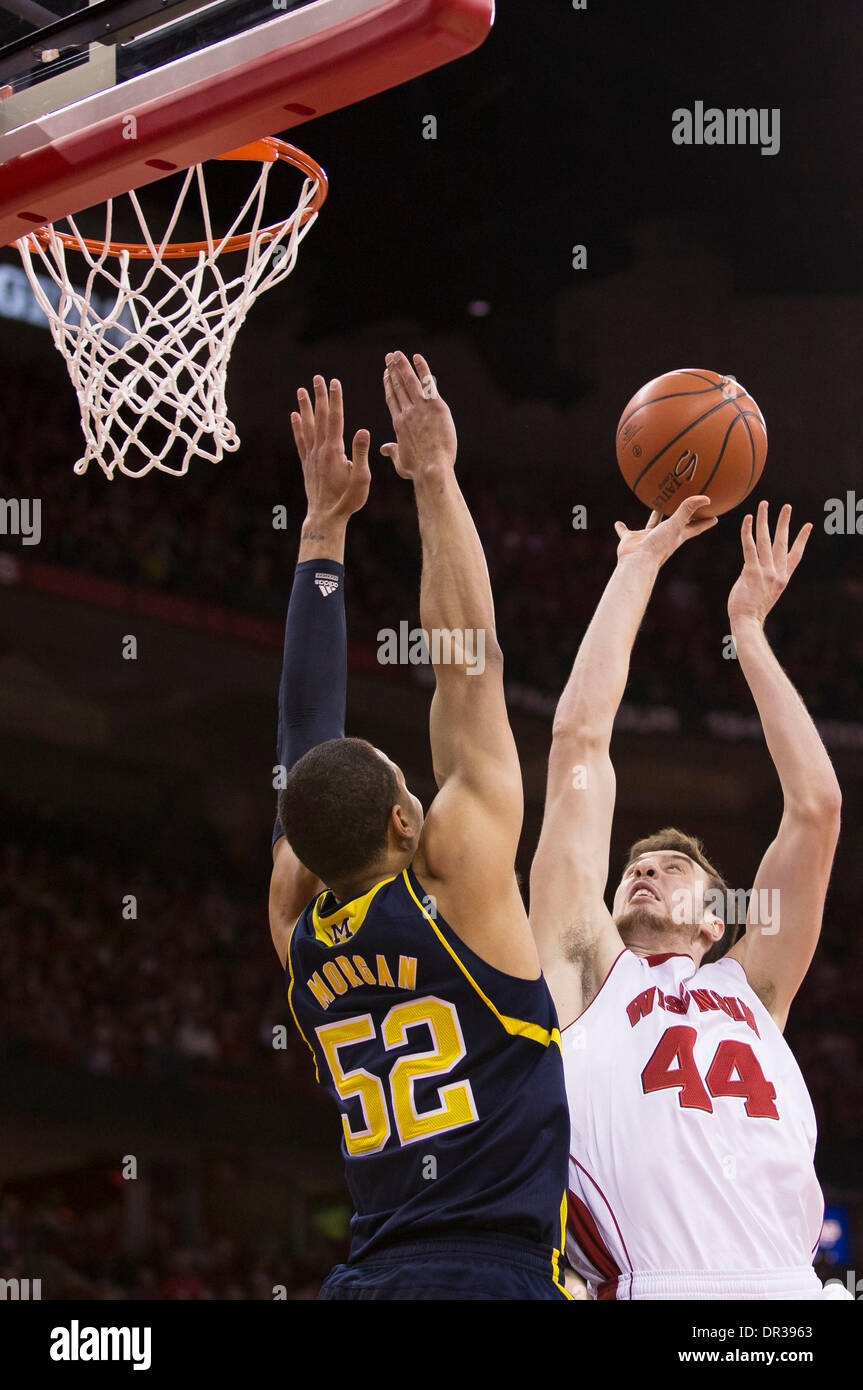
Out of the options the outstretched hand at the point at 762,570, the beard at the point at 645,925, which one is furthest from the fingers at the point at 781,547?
the beard at the point at 645,925

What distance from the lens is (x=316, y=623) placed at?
9.65ft

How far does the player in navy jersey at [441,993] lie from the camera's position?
7.43ft

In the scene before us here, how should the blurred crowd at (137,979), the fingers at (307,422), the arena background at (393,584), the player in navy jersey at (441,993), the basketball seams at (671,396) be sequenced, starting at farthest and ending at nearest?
1. the arena background at (393,584)
2. the blurred crowd at (137,979)
3. the basketball seams at (671,396)
4. the fingers at (307,422)
5. the player in navy jersey at (441,993)

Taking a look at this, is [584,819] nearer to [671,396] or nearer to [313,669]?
[313,669]

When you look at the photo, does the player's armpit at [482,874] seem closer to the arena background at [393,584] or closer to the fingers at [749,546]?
the fingers at [749,546]

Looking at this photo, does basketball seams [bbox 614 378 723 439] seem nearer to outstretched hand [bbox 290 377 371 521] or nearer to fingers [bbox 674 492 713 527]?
fingers [bbox 674 492 713 527]

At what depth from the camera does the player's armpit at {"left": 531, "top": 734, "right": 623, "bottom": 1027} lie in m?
3.31

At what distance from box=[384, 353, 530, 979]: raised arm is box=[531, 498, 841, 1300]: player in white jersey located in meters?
0.91

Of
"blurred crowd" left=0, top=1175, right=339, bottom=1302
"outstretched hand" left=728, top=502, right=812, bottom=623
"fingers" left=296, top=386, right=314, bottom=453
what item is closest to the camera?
"fingers" left=296, top=386, right=314, bottom=453

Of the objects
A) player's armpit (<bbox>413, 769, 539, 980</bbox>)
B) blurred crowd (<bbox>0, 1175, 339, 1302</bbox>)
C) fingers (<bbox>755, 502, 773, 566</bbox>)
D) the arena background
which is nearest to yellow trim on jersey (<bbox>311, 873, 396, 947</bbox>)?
player's armpit (<bbox>413, 769, 539, 980</bbox>)

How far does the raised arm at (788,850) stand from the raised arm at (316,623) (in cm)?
114

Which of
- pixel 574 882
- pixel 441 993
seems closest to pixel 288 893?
pixel 441 993

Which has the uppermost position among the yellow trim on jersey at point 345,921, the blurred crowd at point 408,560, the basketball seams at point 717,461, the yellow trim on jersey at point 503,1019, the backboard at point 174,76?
the blurred crowd at point 408,560
